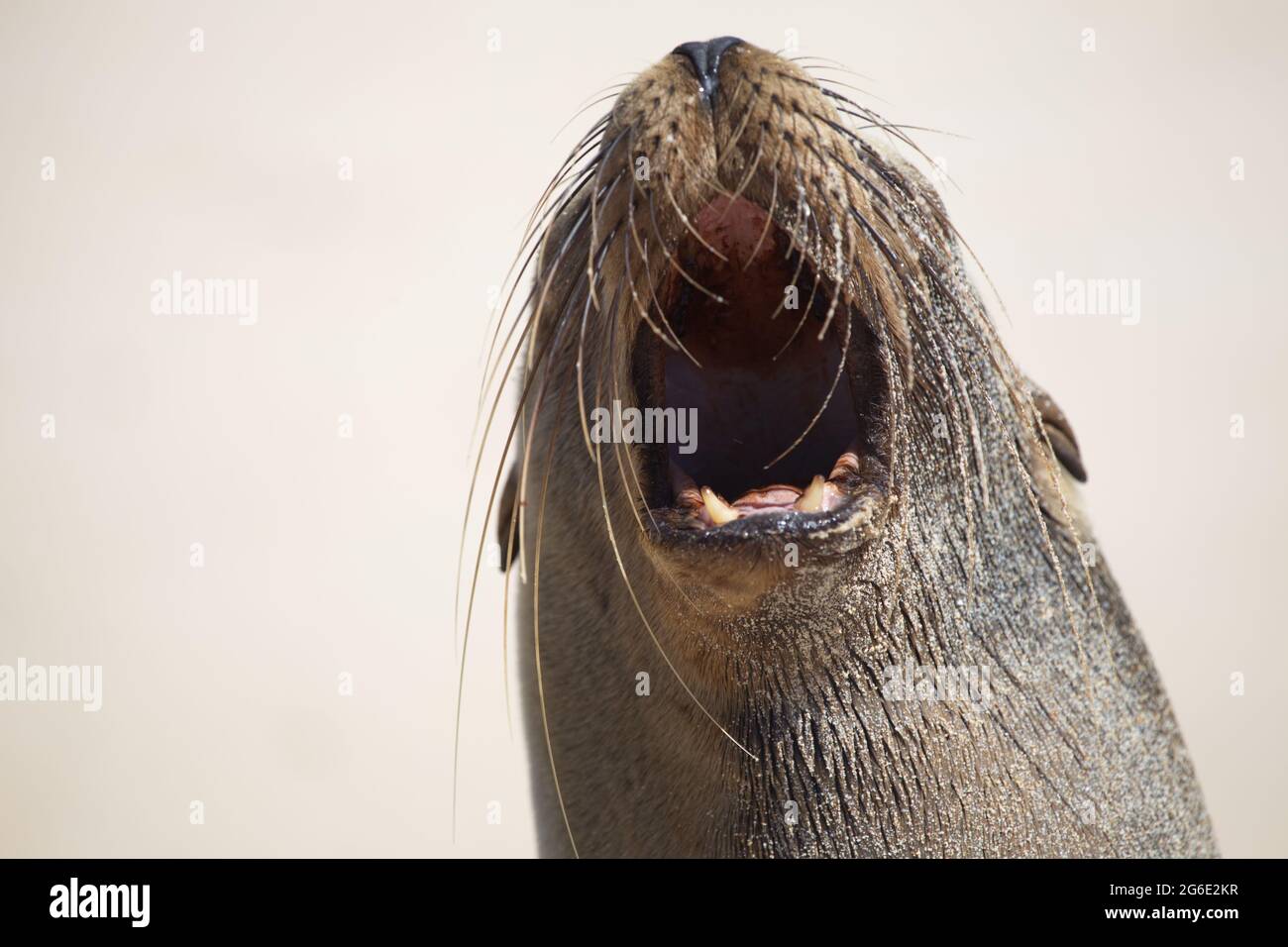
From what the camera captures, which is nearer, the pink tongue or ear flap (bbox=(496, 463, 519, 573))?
the pink tongue

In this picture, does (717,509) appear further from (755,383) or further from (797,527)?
(755,383)

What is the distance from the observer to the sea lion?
183cm

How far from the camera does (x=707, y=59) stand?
186 cm

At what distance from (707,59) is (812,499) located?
2.26 feet

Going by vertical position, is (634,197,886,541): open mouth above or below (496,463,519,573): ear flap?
above

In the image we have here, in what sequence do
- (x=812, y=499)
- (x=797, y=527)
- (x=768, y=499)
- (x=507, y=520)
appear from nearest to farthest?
(x=797, y=527) → (x=812, y=499) → (x=768, y=499) → (x=507, y=520)

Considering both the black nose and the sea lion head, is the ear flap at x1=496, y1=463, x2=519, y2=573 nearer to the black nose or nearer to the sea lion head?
the sea lion head

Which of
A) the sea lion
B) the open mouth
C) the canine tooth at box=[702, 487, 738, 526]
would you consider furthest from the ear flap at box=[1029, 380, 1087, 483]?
the canine tooth at box=[702, 487, 738, 526]

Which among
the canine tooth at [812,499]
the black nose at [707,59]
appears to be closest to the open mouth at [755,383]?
the canine tooth at [812,499]

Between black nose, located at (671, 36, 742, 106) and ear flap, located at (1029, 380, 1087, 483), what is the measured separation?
1.01m

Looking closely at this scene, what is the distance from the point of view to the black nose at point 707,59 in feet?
6.02

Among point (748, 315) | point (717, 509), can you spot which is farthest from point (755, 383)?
point (717, 509)
